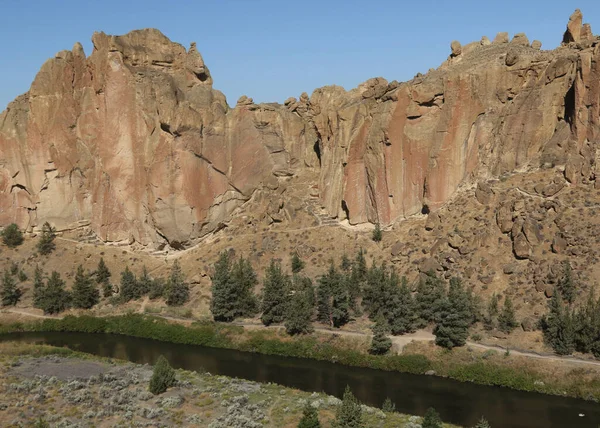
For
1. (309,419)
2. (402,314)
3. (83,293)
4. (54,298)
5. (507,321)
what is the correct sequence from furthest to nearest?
1. (83,293)
2. (54,298)
3. (402,314)
4. (507,321)
5. (309,419)

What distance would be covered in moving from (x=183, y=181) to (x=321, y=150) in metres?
18.4

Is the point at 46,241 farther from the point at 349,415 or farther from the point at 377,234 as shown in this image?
the point at 349,415

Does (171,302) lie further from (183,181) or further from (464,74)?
(464,74)

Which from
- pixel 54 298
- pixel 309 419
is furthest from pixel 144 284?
pixel 309 419

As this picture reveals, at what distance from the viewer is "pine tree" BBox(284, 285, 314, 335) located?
6159cm

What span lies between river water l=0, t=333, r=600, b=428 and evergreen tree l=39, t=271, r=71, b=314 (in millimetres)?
5676

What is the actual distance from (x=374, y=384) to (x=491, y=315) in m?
13.5

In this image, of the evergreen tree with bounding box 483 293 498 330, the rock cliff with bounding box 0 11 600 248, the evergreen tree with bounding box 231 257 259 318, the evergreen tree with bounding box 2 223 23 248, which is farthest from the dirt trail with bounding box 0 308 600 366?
the evergreen tree with bounding box 2 223 23 248

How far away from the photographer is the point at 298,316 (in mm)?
61750

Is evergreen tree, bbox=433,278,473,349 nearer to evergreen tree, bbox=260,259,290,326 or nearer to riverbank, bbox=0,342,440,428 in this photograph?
riverbank, bbox=0,342,440,428

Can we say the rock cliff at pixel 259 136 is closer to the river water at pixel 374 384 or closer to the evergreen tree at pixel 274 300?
the evergreen tree at pixel 274 300

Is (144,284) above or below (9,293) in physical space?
above

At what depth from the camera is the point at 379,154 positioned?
255 feet

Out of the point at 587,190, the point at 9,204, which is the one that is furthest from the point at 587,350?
the point at 9,204
